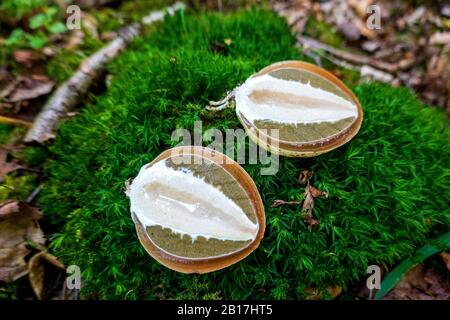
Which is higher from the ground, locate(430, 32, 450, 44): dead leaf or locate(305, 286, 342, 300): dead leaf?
locate(430, 32, 450, 44): dead leaf

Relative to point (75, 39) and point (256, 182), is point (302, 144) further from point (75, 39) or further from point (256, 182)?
point (75, 39)

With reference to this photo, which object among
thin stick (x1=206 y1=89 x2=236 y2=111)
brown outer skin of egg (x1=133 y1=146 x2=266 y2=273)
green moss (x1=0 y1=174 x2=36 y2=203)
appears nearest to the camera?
brown outer skin of egg (x1=133 y1=146 x2=266 y2=273)

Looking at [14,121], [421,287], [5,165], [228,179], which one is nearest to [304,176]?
[228,179]

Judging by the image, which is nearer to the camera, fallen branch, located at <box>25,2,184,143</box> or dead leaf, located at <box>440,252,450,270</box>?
dead leaf, located at <box>440,252,450,270</box>

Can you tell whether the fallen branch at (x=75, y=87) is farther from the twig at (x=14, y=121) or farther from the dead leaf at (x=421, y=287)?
the dead leaf at (x=421, y=287)

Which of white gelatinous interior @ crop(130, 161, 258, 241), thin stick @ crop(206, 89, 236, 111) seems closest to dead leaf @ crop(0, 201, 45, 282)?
white gelatinous interior @ crop(130, 161, 258, 241)

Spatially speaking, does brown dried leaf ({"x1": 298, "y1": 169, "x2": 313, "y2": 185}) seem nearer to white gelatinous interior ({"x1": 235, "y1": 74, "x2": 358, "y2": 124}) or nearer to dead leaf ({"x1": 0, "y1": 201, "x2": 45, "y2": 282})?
white gelatinous interior ({"x1": 235, "y1": 74, "x2": 358, "y2": 124})
